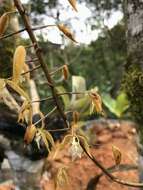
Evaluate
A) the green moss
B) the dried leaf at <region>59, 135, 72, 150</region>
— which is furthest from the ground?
the dried leaf at <region>59, 135, 72, 150</region>

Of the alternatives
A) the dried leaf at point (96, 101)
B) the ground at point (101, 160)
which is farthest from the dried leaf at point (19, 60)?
the ground at point (101, 160)

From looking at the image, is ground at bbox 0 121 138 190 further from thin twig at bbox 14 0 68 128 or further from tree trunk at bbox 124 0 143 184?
thin twig at bbox 14 0 68 128

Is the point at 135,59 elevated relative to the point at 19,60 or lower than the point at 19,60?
lower

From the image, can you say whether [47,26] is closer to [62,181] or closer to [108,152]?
[62,181]

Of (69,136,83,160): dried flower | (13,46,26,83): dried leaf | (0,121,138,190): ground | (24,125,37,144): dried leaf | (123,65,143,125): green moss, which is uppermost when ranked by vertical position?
(13,46,26,83): dried leaf

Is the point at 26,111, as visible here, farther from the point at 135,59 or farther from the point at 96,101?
the point at 135,59

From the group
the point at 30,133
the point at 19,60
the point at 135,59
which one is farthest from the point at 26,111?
the point at 135,59
